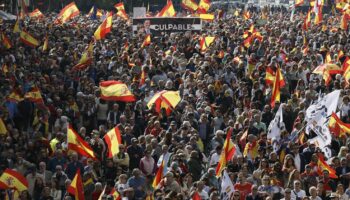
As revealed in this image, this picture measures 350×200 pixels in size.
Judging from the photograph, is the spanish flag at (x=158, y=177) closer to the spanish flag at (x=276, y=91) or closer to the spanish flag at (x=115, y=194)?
the spanish flag at (x=115, y=194)

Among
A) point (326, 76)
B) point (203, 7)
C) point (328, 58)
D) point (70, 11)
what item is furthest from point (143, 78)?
point (203, 7)

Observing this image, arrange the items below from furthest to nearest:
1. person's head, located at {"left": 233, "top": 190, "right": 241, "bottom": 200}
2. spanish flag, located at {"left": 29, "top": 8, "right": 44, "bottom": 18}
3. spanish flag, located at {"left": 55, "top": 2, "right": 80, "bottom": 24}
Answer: spanish flag, located at {"left": 29, "top": 8, "right": 44, "bottom": 18} → spanish flag, located at {"left": 55, "top": 2, "right": 80, "bottom": 24} → person's head, located at {"left": 233, "top": 190, "right": 241, "bottom": 200}

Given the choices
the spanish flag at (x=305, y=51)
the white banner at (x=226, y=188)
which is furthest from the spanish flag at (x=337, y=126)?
the spanish flag at (x=305, y=51)

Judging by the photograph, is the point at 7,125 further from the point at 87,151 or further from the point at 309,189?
the point at 309,189

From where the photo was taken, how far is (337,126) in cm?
2225

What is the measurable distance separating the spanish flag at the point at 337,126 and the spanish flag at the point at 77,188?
531 centimetres

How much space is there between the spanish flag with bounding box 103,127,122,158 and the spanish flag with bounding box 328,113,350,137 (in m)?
3.56

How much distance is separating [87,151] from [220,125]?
14.4 ft

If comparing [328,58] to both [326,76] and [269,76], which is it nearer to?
[326,76]

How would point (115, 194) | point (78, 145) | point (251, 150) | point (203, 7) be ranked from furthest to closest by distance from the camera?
point (203, 7)
point (251, 150)
point (78, 145)
point (115, 194)

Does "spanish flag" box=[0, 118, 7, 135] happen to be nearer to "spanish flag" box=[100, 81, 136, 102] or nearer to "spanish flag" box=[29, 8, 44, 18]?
"spanish flag" box=[100, 81, 136, 102]

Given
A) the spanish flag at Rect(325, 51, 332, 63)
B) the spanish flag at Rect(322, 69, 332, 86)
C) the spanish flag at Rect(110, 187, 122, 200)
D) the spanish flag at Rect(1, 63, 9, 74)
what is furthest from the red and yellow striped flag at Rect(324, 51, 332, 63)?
the spanish flag at Rect(110, 187, 122, 200)

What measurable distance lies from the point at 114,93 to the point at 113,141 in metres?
4.42

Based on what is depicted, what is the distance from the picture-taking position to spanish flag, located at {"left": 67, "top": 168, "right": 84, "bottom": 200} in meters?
18.6
